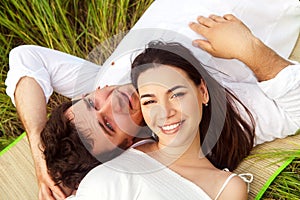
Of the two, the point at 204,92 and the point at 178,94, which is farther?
the point at 204,92

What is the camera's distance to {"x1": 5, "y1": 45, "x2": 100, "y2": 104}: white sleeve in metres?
2.19

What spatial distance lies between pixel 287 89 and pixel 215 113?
28 cm

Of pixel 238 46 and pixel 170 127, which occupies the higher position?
pixel 238 46

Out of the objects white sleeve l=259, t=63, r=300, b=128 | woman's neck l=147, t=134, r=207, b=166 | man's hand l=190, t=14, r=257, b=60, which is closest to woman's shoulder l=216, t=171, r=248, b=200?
woman's neck l=147, t=134, r=207, b=166

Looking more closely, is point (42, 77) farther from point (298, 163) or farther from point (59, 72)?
point (298, 163)

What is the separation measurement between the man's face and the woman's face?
0.44ft

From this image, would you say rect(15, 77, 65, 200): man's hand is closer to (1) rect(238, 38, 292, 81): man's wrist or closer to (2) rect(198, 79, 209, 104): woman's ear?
(2) rect(198, 79, 209, 104): woman's ear

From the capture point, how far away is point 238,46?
1928 mm

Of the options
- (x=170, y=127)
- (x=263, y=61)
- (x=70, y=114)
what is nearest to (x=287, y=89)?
(x=263, y=61)

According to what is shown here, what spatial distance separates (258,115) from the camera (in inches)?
76.9

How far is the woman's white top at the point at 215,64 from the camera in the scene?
1.93 metres

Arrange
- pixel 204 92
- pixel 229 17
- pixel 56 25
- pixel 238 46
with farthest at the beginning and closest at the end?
pixel 56 25 → pixel 229 17 → pixel 238 46 → pixel 204 92

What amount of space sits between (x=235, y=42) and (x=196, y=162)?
485 mm

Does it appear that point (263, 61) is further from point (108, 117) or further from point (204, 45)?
point (108, 117)
